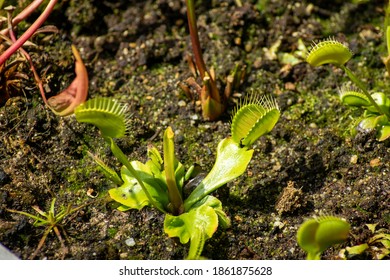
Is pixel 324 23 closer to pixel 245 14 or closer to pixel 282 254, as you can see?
pixel 245 14

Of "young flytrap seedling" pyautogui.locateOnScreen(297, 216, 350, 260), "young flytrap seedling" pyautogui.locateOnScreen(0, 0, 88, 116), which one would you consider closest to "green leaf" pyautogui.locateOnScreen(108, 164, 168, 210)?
"young flytrap seedling" pyautogui.locateOnScreen(0, 0, 88, 116)

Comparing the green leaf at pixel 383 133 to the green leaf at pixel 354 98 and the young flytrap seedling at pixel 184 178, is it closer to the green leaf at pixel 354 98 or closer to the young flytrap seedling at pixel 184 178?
the green leaf at pixel 354 98

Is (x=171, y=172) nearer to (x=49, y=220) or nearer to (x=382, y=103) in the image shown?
(x=49, y=220)

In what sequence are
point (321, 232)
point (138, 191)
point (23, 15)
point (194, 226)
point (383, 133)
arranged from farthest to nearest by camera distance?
point (23, 15)
point (383, 133)
point (138, 191)
point (194, 226)
point (321, 232)

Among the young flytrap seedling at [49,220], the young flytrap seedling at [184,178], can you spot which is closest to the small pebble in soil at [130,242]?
the young flytrap seedling at [184,178]

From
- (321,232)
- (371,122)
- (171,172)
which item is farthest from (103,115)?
(371,122)

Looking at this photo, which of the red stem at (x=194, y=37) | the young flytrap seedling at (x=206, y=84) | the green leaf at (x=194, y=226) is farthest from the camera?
the young flytrap seedling at (x=206, y=84)

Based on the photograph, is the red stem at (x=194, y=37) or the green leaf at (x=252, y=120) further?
the red stem at (x=194, y=37)
